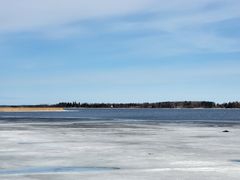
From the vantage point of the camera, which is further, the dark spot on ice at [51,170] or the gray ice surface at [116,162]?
the dark spot on ice at [51,170]

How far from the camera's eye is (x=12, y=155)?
48.6ft

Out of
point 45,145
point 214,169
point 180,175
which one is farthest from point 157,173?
point 45,145

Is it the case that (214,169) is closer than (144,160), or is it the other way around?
(214,169)

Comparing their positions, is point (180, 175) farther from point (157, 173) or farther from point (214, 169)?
point (214, 169)

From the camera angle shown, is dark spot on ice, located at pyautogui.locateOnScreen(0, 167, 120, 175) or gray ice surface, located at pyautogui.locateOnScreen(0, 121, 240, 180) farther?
dark spot on ice, located at pyautogui.locateOnScreen(0, 167, 120, 175)

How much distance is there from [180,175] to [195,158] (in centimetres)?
338

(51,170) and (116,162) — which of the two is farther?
(116,162)

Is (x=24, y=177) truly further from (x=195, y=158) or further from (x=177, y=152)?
(x=177, y=152)

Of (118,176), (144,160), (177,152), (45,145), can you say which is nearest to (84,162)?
(144,160)

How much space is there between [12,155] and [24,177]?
4.34m

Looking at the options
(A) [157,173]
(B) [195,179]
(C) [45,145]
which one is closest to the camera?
(B) [195,179]

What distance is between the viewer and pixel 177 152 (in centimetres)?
1573

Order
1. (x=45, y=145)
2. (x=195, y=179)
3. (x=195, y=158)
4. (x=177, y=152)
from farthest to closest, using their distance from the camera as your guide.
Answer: (x=45, y=145), (x=177, y=152), (x=195, y=158), (x=195, y=179)

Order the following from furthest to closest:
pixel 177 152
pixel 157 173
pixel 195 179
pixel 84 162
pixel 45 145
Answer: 1. pixel 45 145
2. pixel 177 152
3. pixel 84 162
4. pixel 157 173
5. pixel 195 179
